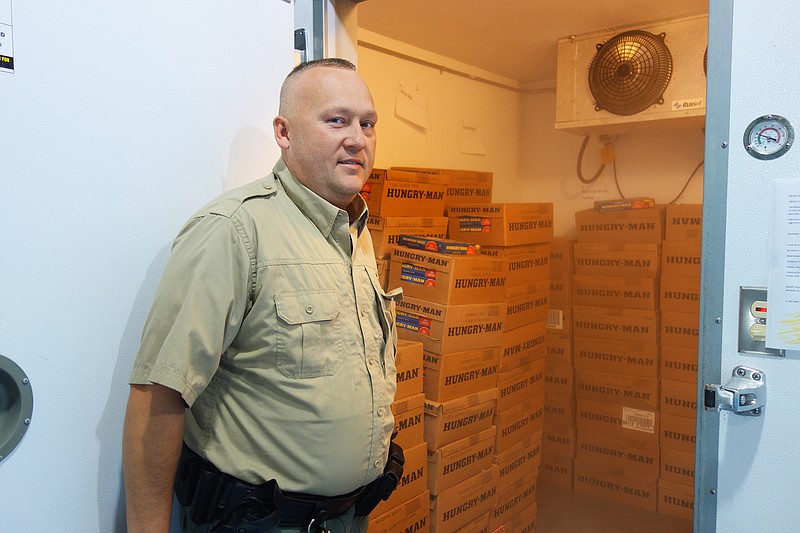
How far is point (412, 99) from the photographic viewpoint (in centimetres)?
336

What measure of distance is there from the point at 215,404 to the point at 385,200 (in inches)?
74.2

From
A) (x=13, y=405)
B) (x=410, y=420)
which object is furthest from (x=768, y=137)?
(x=410, y=420)

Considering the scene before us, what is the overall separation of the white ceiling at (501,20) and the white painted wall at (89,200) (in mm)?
1525

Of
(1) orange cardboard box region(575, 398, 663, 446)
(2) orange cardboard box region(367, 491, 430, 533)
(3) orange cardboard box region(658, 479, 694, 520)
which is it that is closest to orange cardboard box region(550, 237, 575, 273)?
(1) orange cardboard box region(575, 398, 663, 446)

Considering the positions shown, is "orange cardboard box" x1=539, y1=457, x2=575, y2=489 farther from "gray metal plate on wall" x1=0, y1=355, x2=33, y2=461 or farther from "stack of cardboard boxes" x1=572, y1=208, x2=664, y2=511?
"gray metal plate on wall" x1=0, y1=355, x2=33, y2=461

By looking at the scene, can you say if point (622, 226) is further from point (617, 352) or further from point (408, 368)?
point (408, 368)

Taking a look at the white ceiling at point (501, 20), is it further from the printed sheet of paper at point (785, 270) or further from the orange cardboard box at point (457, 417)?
the printed sheet of paper at point (785, 270)

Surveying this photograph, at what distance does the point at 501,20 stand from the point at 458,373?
1697 millimetres

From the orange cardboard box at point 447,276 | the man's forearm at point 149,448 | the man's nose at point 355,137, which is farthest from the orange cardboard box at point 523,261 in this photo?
the man's forearm at point 149,448

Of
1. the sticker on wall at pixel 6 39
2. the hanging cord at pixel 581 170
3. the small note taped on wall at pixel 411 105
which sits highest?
the small note taped on wall at pixel 411 105

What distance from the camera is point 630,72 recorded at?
2.93 meters

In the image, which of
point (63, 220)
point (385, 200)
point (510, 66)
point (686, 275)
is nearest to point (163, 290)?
point (63, 220)

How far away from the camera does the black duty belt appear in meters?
1.06

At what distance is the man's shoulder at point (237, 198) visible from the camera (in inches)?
42.6
